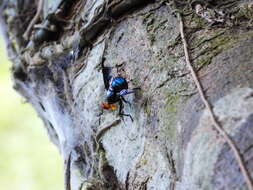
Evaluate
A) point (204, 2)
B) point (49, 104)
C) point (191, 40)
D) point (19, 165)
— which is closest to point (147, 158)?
point (191, 40)

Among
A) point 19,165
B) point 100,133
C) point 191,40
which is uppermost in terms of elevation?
point 19,165

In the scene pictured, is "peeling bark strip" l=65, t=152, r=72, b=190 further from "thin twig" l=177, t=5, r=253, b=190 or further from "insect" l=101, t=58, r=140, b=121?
"thin twig" l=177, t=5, r=253, b=190

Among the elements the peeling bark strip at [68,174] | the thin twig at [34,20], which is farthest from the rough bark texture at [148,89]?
the thin twig at [34,20]

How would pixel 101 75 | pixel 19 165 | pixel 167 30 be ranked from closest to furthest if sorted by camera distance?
1. pixel 167 30
2. pixel 101 75
3. pixel 19 165

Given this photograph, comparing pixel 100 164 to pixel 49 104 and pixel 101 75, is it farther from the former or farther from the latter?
pixel 49 104

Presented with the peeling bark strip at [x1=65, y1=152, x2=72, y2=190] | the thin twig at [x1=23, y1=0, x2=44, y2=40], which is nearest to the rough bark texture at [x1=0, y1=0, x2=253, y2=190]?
the peeling bark strip at [x1=65, y1=152, x2=72, y2=190]

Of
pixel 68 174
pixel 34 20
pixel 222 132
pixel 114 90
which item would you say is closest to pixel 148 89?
pixel 114 90

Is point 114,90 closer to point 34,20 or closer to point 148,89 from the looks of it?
point 148,89
